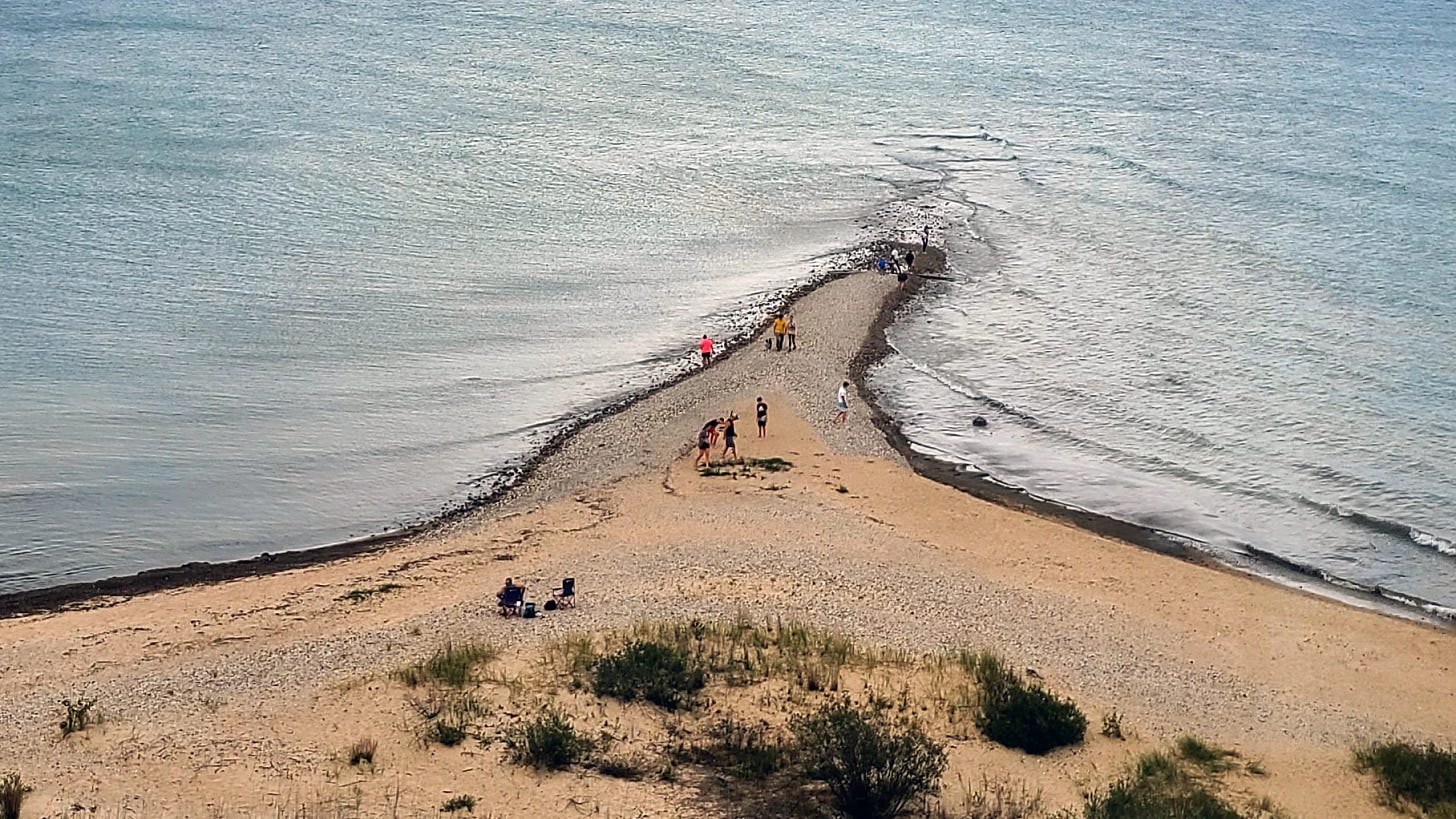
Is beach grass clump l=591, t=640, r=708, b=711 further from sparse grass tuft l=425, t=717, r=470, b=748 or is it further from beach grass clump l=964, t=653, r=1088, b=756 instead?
Answer: beach grass clump l=964, t=653, r=1088, b=756

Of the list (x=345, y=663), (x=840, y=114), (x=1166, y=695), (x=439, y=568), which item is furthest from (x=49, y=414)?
(x=840, y=114)

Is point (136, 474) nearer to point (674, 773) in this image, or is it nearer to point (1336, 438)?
point (674, 773)

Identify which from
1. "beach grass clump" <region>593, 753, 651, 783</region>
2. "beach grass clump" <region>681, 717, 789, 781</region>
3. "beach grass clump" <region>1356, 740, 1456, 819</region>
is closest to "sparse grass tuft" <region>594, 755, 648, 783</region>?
"beach grass clump" <region>593, 753, 651, 783</region>

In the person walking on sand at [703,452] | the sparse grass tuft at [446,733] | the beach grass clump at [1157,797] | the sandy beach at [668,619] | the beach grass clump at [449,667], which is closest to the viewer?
the beach grass clump at [1157,797]

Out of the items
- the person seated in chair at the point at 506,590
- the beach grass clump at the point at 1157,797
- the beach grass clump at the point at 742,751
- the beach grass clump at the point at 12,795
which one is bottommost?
the beach grass clump at the point at 12,795

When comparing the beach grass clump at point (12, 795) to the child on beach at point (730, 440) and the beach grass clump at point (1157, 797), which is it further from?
the child on beach at point (730, 440)

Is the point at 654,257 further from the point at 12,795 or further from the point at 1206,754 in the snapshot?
the point at 12,795

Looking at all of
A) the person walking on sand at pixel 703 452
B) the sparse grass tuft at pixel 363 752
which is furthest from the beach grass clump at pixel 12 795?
the person walking on sand at pixel 703 452
